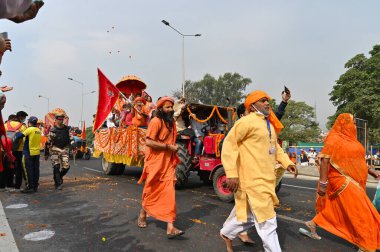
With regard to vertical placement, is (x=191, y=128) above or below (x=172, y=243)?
above

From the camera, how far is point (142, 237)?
14.9ft

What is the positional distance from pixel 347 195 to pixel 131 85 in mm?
10182

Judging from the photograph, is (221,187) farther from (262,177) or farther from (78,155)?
(78,155)

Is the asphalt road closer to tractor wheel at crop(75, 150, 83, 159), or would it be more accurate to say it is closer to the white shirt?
tractor wheel at crop(75, 150, 83, 159)

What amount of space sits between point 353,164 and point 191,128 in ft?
16.5

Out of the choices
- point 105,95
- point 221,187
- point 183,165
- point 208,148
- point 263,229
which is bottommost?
point 221,187

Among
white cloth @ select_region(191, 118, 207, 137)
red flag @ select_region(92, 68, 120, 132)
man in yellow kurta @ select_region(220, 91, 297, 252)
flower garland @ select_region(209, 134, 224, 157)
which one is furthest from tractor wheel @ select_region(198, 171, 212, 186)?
man in yellow kurta @ select_region(220, 91, 297, 252)

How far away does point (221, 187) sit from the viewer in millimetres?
7219

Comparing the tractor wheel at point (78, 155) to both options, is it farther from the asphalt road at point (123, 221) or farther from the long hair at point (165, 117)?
the long hair at point (165, 117)

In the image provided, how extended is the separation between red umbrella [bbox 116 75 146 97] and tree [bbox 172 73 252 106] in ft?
180

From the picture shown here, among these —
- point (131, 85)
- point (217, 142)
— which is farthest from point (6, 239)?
point (131, 85)

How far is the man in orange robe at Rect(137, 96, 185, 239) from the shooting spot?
4.72 metres

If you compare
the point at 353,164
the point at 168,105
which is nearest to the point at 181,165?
the point at 168,105

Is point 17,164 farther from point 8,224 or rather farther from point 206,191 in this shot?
point 206,191
